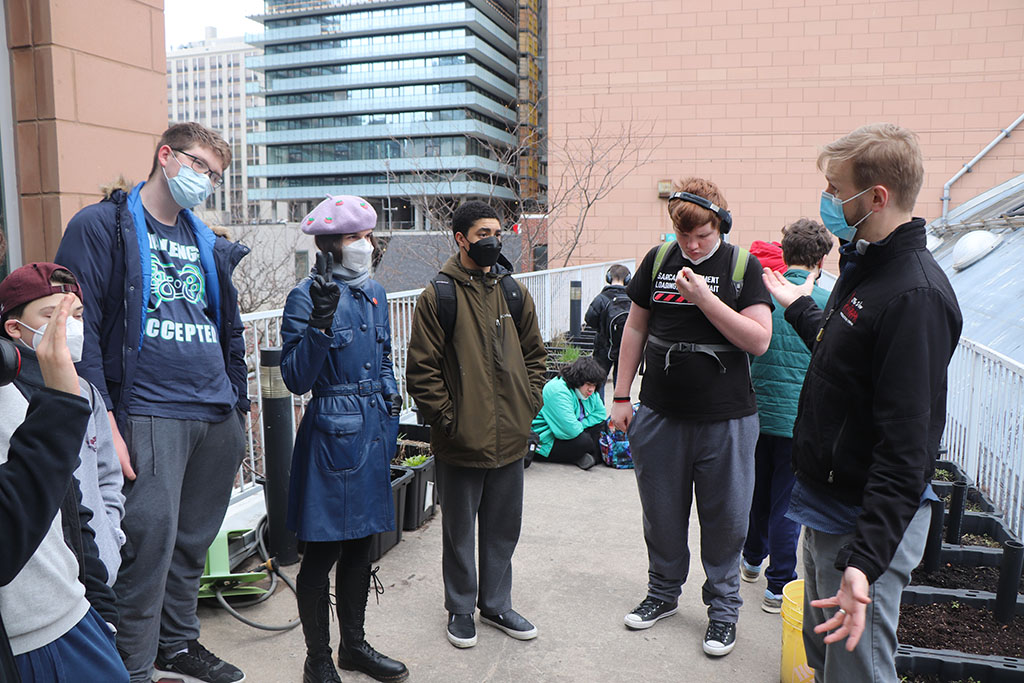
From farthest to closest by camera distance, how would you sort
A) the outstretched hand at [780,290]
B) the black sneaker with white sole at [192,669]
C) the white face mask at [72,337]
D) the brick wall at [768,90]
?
the brick wall at [768,90] → the outstretched hand at [780,290] → the black sneaker with white sole at [192,669] → the white face mask at [72,337]

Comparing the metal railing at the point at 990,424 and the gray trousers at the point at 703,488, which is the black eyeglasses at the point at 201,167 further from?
the metal railing at the point at 990,424

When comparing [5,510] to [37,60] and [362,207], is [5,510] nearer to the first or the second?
[362,207]

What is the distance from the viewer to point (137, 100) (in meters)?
4.39

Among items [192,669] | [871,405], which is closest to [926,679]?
[871,405]

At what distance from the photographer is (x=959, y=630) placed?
322 centimetres

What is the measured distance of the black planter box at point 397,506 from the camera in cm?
453

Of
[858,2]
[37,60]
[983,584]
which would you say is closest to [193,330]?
[37,60]

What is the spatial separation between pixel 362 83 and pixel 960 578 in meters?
108

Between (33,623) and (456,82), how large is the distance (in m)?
101

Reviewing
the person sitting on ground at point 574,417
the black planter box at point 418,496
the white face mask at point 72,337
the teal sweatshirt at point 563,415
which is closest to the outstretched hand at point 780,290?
the black planter box at point 418,496

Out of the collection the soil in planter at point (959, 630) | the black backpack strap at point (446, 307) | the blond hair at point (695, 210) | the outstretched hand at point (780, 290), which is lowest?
the soil in planter at point (959, 630)

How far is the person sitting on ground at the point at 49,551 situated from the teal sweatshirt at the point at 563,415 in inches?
186

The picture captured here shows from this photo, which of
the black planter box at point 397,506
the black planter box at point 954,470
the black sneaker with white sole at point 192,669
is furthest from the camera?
the black planter box at point 954,470

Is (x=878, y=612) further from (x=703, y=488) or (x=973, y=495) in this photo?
(x=973, y=495)
